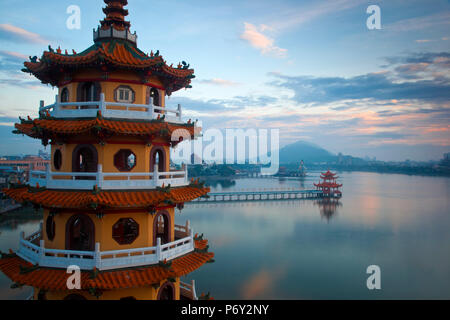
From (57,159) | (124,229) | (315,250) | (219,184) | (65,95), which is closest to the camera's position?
(57,159)

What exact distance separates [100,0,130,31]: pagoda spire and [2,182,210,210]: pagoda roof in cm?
622

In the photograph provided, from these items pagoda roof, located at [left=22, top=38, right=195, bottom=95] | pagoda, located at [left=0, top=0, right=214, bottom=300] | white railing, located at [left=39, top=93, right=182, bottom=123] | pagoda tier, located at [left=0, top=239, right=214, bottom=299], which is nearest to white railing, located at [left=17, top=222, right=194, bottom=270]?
pagoda, located at [left=0, top=0, right=214, bottom=300]

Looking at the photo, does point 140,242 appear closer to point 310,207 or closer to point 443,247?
point 443,247

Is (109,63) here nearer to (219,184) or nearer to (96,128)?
(96,128)

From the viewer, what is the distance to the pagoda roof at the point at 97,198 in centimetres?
957

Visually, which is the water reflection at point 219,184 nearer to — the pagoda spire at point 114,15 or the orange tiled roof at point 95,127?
the pagoda spire at point 114,15

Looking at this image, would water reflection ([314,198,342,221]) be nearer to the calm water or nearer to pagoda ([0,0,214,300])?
the calm water

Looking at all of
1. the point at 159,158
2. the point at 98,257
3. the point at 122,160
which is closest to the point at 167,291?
the point at 98,257

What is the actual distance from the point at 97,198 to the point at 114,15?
7055mm

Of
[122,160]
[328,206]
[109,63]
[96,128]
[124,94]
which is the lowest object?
[328,206]

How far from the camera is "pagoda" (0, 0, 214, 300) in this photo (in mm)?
9820

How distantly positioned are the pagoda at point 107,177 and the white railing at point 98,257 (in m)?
0.03

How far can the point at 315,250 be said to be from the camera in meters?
45.8

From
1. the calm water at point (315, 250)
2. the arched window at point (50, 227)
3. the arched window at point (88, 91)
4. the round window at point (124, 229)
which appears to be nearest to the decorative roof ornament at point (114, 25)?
the arched window at point (88, 91)
